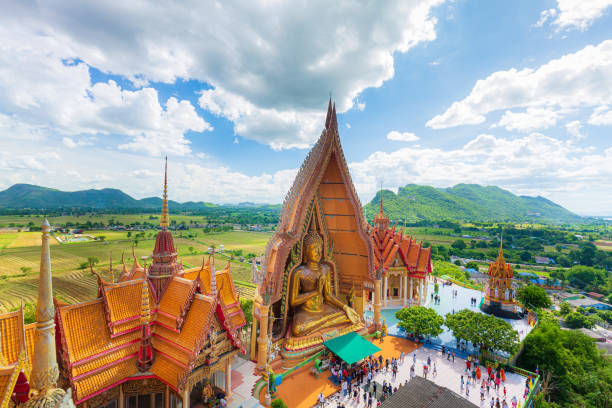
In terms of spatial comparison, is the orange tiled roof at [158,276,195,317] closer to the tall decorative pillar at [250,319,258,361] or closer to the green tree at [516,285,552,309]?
the tall decorative pillar at [250,319,258,361]

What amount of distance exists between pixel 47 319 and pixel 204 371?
6760mm

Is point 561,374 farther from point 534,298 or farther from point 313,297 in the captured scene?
point 313,297

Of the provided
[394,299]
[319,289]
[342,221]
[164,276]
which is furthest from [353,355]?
[394,299]

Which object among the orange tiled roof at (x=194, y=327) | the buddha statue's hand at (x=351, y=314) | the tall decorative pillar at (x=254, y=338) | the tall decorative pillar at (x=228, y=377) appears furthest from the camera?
the buddha statue's hand at (x=351, y=314)

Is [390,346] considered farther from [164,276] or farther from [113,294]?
[113,294]

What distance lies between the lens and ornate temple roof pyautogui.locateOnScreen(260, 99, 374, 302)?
12.6 m

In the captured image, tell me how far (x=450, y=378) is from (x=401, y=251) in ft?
39.1

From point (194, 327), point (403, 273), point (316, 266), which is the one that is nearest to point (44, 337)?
point (194, 327)

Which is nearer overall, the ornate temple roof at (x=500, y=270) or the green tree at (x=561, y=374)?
the green tree at (x=561, y=374)

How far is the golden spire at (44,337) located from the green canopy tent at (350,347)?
458 inches

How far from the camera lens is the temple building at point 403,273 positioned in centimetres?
2550

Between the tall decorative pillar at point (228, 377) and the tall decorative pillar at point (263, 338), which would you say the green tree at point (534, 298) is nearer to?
the tall decorative pillar at point (263, 338)

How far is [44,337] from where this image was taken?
4.41 metres

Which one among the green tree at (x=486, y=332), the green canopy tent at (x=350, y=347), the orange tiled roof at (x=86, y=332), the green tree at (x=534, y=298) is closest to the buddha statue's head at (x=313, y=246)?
the green canopy tent at (x=350, y=347)
